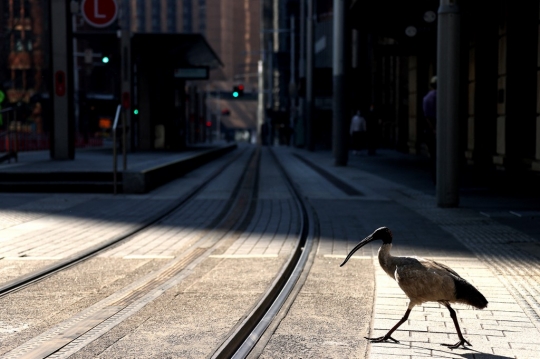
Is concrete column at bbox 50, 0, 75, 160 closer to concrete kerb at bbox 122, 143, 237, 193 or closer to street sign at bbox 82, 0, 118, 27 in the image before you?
concrete kerb at bbox 122, 143, 237, 193

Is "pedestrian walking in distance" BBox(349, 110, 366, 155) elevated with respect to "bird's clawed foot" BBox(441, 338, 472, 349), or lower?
elevated

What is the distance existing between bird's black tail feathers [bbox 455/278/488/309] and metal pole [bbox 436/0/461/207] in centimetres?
903

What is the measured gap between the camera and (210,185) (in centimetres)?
2042

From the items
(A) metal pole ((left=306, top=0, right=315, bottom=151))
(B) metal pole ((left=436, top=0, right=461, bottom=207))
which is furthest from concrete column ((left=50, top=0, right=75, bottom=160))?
(A) metal pole ((left=306, top=0, right=315, bottom=151))

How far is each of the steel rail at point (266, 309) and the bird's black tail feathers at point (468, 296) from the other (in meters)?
1.20

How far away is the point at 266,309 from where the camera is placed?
6.72m

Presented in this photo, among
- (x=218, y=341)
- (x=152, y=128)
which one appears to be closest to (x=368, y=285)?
(x=218, y=341)

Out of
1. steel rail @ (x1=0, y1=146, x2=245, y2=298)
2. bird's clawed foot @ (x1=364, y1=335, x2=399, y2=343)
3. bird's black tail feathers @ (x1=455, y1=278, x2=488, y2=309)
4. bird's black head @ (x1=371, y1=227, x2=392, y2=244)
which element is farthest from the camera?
steel rail @ (x1=0, y1=146, x2=245, y2=298)

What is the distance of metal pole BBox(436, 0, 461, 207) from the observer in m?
14.0

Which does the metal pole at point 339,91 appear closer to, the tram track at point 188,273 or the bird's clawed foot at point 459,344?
the tram track at point 188,273

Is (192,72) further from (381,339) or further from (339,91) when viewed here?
(381,339)

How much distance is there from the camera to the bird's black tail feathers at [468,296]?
518 centimetres

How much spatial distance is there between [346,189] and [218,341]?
13.3m

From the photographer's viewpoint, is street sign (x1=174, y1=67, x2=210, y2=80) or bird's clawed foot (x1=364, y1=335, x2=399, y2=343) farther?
street sign (x1=174, y1=67, x2=210, y2=80)
